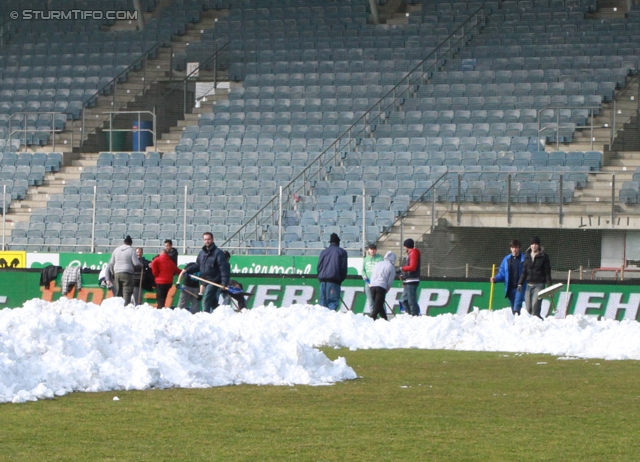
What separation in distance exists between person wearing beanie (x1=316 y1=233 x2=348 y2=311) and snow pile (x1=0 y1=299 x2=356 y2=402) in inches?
327

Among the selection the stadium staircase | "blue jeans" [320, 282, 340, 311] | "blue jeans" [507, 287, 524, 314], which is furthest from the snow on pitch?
the stadium staircase

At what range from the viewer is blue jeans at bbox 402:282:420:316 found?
21125 mm

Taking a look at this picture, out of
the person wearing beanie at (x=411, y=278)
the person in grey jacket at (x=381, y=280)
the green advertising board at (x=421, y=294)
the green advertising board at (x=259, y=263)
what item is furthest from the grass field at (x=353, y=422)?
the green advertising board at (x=259, y=263)

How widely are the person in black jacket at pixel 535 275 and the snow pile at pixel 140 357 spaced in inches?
314

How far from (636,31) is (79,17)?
19574 mm

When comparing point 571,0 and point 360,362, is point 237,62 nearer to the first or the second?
point 571,0

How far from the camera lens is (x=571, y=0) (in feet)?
122

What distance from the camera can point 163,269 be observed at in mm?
22422

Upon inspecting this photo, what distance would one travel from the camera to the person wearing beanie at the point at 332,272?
2116 cm

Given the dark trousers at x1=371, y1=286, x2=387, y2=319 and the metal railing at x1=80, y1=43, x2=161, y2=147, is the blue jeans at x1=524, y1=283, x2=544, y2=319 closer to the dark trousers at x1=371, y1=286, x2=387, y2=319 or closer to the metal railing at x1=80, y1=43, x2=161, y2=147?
the dark trousers at x1=371, y1=286, x2=387, y2=319

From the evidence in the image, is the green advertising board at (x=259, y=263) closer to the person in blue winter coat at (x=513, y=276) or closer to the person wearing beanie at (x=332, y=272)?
the person wearing beanie at (x=332, y=272)

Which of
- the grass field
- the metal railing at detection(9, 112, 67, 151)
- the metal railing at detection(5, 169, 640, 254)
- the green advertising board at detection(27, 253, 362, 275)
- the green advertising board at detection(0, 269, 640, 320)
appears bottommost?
the grass field

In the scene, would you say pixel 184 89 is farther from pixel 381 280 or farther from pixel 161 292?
pixel 381 280

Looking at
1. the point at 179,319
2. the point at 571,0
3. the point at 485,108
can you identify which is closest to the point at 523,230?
the point at 485,108
